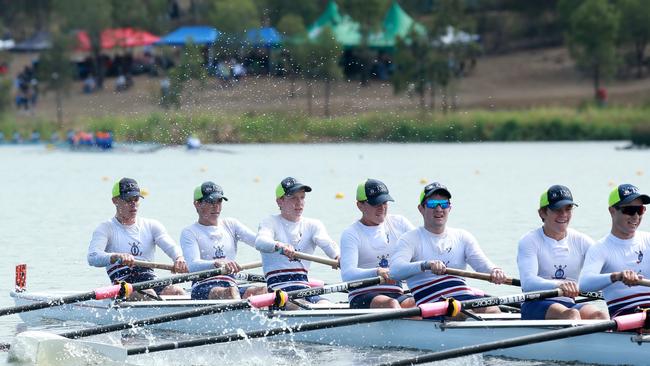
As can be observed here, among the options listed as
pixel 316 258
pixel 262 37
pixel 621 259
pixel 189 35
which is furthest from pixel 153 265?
pixel 189 35

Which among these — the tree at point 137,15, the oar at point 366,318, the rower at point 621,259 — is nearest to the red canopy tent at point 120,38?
the tree at point 137,15

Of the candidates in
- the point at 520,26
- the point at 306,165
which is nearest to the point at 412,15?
the point at 520,26

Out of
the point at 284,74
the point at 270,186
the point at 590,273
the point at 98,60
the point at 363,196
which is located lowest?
the point at 590,273

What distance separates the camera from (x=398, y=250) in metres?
10.7

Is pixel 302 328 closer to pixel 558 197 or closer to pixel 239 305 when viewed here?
pixel 239 305

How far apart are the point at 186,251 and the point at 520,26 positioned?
51731mm

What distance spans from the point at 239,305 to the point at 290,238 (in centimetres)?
129

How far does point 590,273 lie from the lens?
9.57 meters

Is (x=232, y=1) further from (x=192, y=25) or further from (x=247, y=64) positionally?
(x=247, y=64)

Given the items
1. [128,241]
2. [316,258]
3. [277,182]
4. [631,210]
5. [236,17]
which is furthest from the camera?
Answer: [236,17]

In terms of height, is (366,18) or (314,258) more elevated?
(366,18)

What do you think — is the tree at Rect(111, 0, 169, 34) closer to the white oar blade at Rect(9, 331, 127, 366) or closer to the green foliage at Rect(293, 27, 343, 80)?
the green foliage at Rect(293, 27, 343, 80)

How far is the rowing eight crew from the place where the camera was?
9648mm

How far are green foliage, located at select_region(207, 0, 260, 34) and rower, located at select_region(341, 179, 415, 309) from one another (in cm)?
2997
